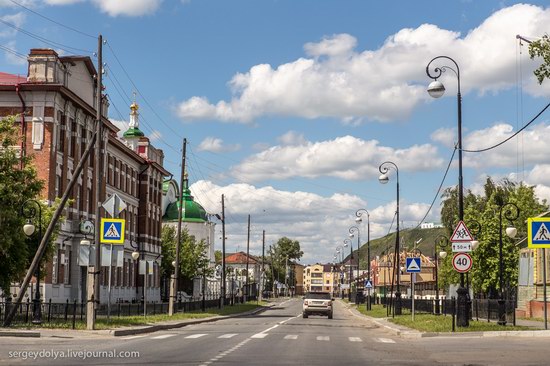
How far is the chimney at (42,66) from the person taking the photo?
4784 centimetres

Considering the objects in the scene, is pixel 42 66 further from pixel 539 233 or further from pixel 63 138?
pixel 539 233

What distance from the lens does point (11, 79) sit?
49812mm

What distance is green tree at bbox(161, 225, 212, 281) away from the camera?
8506cm

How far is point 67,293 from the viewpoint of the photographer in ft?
169

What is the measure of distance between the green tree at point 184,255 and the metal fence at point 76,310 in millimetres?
18264

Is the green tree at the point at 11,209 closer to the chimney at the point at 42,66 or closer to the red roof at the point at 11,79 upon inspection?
the chimney at the point at 42,66

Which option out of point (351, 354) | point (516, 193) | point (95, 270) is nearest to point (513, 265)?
point (516, 193)

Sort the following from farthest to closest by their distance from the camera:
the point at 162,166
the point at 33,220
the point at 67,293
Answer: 1. the point at 162,166
2. the point at 67,293
3. the point at 33,220

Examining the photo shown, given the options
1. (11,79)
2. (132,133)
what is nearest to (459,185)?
(11,79)

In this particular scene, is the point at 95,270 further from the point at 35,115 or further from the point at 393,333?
the point at 35,115

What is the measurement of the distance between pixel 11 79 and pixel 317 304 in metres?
24.6

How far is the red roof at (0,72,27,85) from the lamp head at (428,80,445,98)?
30948 mm

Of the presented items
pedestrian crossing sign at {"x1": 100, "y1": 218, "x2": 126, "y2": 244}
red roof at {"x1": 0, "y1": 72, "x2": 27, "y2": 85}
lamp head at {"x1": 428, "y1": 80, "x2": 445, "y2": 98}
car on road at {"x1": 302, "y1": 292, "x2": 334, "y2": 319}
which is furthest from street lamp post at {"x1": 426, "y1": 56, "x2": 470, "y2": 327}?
red roof at {"x1": 0, "y1": 72, "x2": 27, "y2": 85}

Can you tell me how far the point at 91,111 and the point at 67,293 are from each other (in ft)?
42.5
